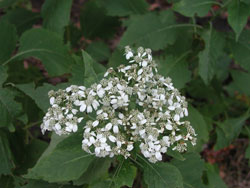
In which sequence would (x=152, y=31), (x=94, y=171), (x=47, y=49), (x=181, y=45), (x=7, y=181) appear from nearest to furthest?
(x=94, y=171)
(x=7, y=181)
(x=47, y=49)
(x=152, y=31)
(x=181, y=45)

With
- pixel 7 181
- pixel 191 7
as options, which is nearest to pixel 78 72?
pixel 191 7

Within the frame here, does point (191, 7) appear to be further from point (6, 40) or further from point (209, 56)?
point (6, 40)

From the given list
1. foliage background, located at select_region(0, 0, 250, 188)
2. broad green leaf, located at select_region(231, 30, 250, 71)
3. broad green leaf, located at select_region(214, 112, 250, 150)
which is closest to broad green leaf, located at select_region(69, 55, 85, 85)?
foliage background, located at select_region(0, 0, 250, 188)

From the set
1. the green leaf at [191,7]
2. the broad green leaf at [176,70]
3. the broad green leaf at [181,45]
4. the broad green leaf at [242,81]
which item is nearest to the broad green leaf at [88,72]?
the green leaf at [191,7]

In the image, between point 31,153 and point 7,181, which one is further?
point 31,153

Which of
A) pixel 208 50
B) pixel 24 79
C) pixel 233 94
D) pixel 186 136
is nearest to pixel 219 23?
pixel 233 94

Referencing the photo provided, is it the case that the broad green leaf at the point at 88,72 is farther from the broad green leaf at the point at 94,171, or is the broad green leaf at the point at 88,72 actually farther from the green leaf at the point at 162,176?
the green leaf at the point at 162,176

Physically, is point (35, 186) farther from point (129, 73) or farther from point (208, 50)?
point (208, 50)

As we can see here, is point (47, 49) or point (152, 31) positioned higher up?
point (152, 31)
